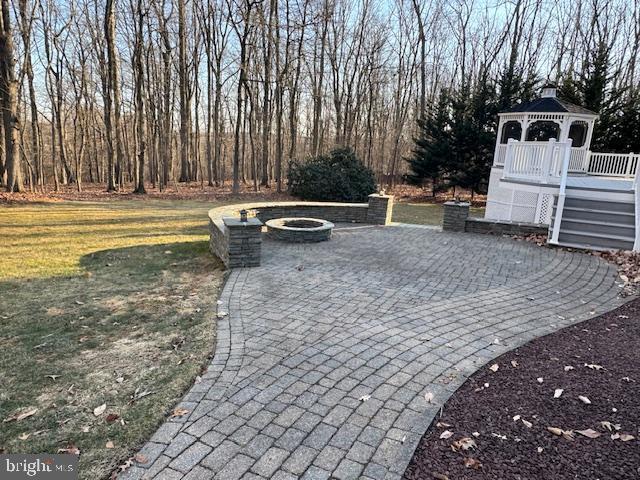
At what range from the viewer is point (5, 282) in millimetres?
5445

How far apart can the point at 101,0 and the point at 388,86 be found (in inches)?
653

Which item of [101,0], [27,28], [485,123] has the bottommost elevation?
[485,123]

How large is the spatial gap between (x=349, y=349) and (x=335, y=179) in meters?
11.6

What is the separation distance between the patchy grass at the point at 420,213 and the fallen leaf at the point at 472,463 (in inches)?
393

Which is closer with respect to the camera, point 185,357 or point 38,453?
point 38,453

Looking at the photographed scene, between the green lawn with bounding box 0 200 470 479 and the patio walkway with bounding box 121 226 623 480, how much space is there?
269mm

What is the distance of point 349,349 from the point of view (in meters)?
3.57

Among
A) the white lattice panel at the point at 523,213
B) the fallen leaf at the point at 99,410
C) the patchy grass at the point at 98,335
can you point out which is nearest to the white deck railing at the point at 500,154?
the white lattice panel at the point at 523,213

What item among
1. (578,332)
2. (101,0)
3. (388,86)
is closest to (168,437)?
(578,332)

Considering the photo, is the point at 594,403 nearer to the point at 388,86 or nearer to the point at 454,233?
the point at 454,233

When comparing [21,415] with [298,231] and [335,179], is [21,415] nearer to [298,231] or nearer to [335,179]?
[298,231]

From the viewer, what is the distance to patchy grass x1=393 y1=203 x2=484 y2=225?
12477mm

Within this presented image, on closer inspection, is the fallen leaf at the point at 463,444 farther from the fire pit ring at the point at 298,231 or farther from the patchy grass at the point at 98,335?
the fire pit ring at the point at 298,231

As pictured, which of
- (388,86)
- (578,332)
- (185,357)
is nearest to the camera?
(185,357)
